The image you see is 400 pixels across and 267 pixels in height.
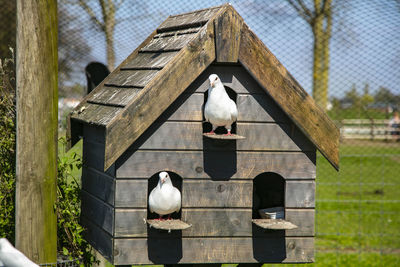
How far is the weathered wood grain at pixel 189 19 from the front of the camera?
10.1 feet

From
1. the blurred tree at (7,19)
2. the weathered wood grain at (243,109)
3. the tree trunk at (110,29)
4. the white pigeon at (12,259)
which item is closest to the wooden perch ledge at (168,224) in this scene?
the weathered wood grain at (243,109)

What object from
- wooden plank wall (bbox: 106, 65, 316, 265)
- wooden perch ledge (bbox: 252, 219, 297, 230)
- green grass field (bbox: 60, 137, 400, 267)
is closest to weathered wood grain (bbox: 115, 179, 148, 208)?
wooden plank wall (bbox: 106, 65, 316, 265)

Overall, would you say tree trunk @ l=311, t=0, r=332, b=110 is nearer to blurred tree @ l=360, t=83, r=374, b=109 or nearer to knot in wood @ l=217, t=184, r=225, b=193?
blurred tree @ l=360, t=83, r=374, b=109

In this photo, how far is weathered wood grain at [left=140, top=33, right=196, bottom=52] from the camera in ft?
9.95

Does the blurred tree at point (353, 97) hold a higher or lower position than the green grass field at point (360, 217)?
higher

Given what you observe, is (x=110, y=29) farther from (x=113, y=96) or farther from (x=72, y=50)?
(x=113, y=96)

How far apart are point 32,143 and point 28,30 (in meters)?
0.59

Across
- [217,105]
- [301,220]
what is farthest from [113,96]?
[301,220]

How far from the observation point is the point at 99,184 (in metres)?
3.21

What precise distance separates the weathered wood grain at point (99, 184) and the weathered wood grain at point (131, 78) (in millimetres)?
524

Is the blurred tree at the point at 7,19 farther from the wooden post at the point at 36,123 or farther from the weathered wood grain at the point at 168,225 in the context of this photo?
the weathered wood grain at the point at 168,225

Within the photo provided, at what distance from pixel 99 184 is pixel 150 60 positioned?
0.77 m

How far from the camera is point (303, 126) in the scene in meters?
3.06

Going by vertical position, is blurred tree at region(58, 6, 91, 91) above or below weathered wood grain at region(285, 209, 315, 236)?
above
